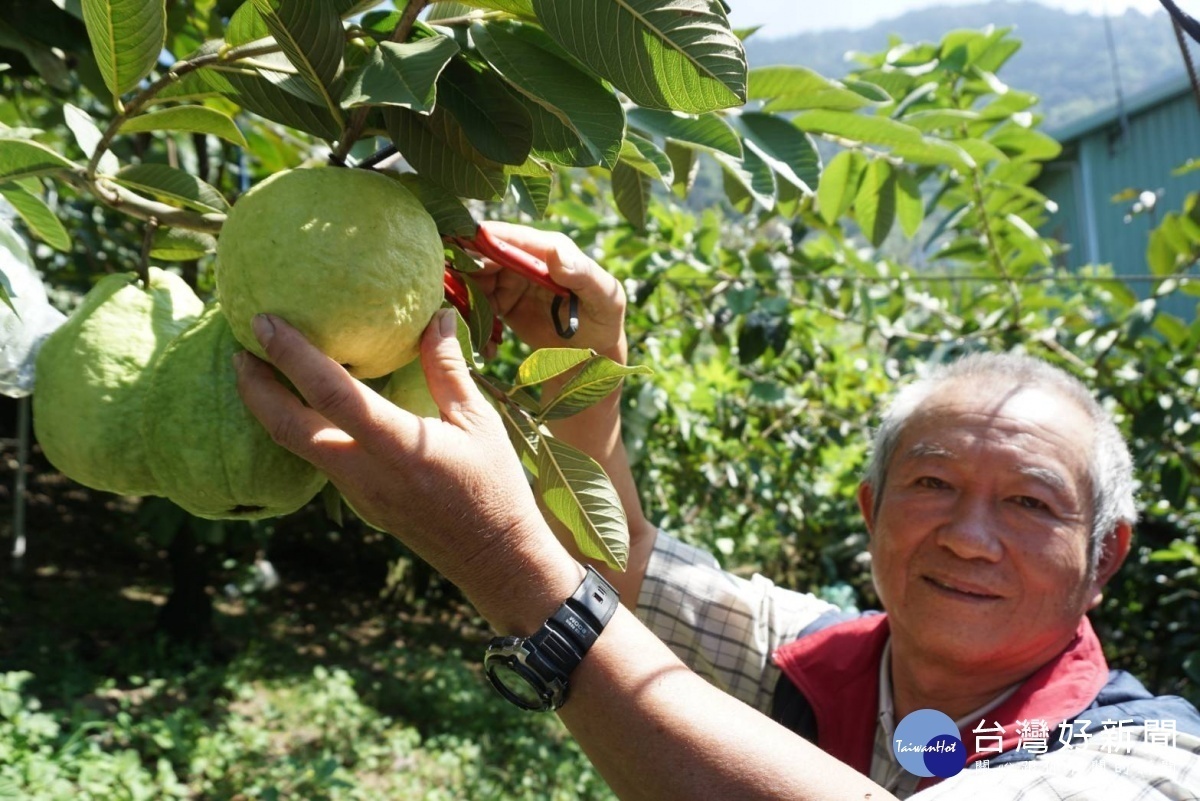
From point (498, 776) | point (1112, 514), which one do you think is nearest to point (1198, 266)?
point (1112, 514)

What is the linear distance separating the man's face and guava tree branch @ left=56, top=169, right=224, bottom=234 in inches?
43.9

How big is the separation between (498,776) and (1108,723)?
8.64 feet

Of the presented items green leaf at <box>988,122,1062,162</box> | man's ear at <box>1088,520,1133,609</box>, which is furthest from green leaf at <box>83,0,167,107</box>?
green leaf at <box>988,122,1062,162</box>

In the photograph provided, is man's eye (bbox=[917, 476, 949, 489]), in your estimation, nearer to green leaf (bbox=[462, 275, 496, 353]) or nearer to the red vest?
the red vest

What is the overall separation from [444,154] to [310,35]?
138 mm

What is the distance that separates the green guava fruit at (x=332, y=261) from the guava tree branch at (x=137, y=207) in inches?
5.2

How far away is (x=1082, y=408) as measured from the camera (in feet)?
5.04

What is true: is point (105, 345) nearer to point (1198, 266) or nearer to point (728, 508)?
point (1198, 266)

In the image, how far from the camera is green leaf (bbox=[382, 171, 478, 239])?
797 mm

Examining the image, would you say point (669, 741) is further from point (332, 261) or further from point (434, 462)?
point (332, 261)

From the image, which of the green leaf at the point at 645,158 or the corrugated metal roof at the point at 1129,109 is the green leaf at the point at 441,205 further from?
the corrugated metal roof at the point at 1129,109

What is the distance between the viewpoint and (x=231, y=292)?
69 centimetres

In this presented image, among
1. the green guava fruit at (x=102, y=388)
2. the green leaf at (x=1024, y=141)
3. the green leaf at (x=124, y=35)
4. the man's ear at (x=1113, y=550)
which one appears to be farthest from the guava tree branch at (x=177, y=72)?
the green leaf at (x=1024, y=141)

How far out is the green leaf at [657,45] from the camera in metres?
0.65
